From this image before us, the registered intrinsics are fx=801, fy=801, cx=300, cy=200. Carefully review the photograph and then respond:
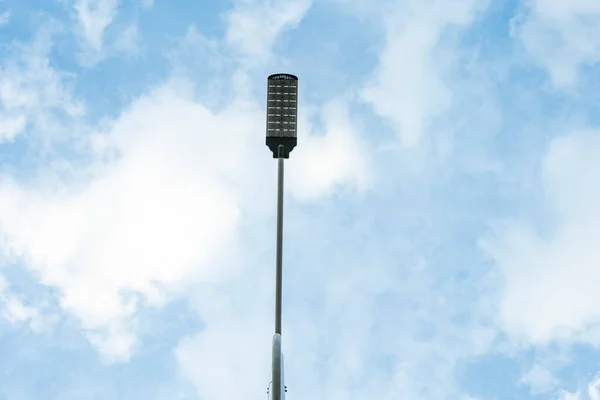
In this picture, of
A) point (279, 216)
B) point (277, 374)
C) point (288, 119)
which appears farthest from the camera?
point (288, 119)

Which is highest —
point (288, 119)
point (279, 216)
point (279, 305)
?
point (288, 119)

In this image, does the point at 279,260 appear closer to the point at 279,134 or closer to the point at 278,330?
the point at 278,330

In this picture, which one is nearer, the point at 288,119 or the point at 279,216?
the point at 279,216

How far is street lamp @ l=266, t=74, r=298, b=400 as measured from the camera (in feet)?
61.4

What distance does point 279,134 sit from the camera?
21.9m

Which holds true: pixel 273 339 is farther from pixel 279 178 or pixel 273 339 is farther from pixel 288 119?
pixel 288 119

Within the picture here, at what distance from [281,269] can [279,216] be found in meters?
1.52

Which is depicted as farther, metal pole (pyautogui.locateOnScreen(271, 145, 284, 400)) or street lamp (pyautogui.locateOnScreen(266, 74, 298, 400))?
street lamp (pyautogui.locateOnScreen(266, 74, 298, 400))

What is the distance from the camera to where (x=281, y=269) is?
19.0 meters

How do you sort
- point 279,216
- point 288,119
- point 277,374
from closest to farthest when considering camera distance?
point 277,374, point 279,216, point 288,119

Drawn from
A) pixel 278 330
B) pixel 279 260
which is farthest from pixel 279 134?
pixel 278 330

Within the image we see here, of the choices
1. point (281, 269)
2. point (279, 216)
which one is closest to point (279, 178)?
point (279, 216)

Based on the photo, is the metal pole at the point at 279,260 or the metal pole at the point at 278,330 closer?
the metal pole at the point at 278,330

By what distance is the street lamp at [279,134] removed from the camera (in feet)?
61.4
